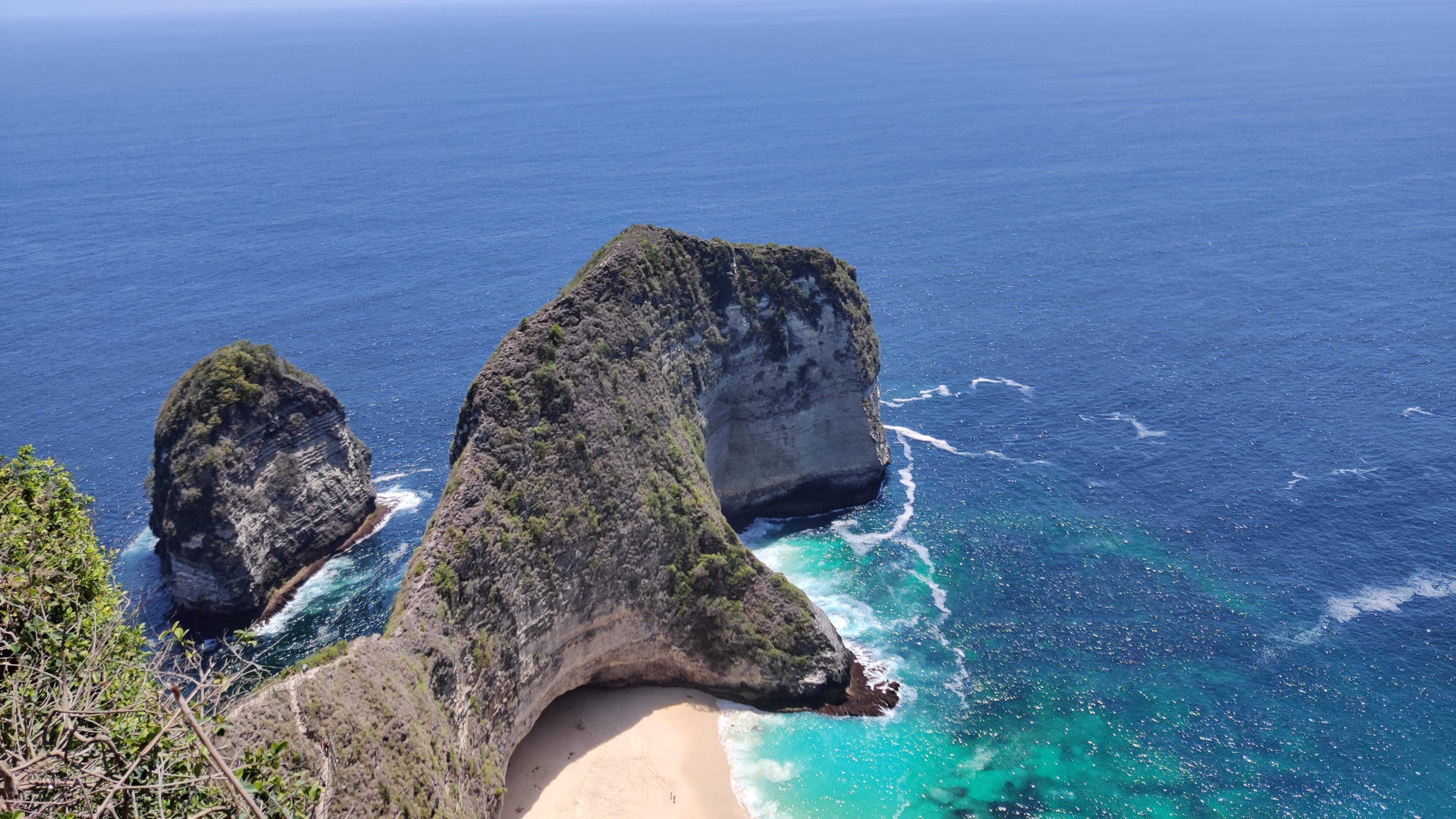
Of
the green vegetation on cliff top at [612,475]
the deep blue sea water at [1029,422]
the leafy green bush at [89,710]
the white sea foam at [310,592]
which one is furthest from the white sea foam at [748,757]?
the white sea foam at [310,592]

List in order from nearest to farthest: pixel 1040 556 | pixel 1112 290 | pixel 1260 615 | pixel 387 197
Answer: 1. pixel 1260 615
2. pixel 1040 556
3. pixel 1112 290
4. pixel 387 197

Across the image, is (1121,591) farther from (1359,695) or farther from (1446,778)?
(1446,778)

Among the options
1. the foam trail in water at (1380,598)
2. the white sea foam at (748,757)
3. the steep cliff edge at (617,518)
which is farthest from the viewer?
the foam trail in water at (1380,598)

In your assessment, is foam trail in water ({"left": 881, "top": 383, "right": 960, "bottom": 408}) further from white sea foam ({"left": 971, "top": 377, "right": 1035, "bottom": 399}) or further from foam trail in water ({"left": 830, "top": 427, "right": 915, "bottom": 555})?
foam trail in water ({"left": 830, "top": 427, "right": 915, "bottom": 555})

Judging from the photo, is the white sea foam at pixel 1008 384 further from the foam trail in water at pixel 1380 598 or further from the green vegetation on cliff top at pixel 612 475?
the green vegetation on cliff top at pixel 612 475

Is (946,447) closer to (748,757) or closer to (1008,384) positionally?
(1008,384)

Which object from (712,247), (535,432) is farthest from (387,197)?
(535,432)

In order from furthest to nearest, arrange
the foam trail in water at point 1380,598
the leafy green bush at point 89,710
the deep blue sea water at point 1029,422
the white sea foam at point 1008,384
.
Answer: the white sea foam at point 1008,384 → the foam trail in water at point 1380,598 → the deep blue sea water at point 1029,422 → the leafy green bush at point 89,710

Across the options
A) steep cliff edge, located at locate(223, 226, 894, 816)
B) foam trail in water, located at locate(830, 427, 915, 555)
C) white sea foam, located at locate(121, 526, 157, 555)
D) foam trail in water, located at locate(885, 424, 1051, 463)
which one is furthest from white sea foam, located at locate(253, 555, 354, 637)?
foam trail in water, located at locate(885, 424, 1051, 463)
